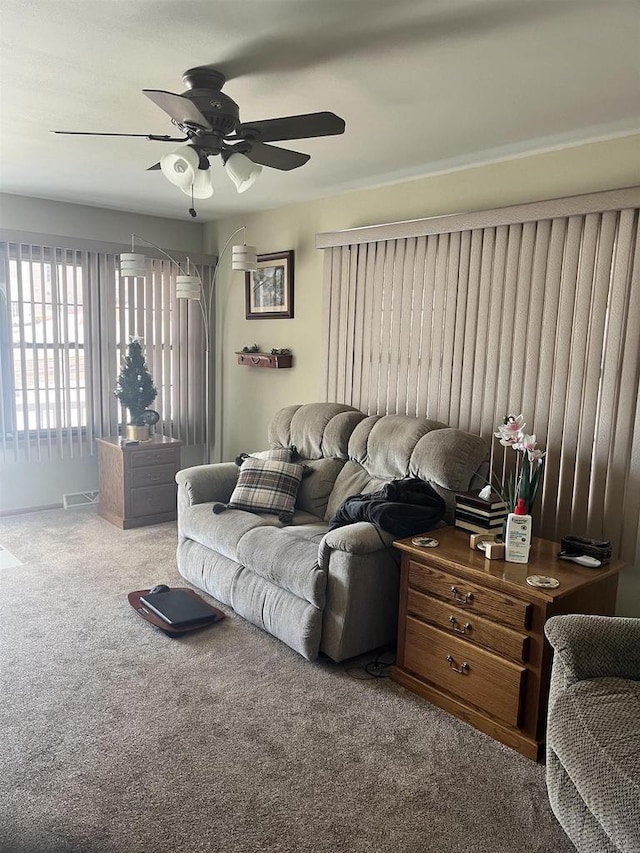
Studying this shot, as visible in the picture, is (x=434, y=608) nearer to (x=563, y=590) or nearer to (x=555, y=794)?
(x=563, y=590)

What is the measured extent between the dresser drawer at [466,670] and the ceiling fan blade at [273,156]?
200cm

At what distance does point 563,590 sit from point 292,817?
1.19 m

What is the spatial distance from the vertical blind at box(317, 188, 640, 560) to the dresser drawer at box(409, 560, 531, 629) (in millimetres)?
940

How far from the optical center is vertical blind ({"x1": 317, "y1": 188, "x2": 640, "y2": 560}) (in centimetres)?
295

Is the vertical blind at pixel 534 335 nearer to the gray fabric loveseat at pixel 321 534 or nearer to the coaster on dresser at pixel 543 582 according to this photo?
the gray fabric loveseat at pixel 321 534

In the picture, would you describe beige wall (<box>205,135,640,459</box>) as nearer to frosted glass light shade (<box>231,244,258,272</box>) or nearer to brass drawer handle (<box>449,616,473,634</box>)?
frosted glass light shade (<box>231,244,258,272</box>)

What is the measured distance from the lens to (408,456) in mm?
3375

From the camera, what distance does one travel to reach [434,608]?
2641 millimetres

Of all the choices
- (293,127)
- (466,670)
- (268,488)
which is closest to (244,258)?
(268,488)

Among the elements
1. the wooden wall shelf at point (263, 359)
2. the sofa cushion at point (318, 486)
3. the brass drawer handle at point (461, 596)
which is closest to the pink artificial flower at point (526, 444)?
the brass drawer handle at point (461, 596)

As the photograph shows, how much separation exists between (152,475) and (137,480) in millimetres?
125

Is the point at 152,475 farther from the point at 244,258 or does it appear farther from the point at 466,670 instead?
the point at 466,670

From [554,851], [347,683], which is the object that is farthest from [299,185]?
[554,851]

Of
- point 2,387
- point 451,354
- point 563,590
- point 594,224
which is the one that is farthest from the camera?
point 2,387
